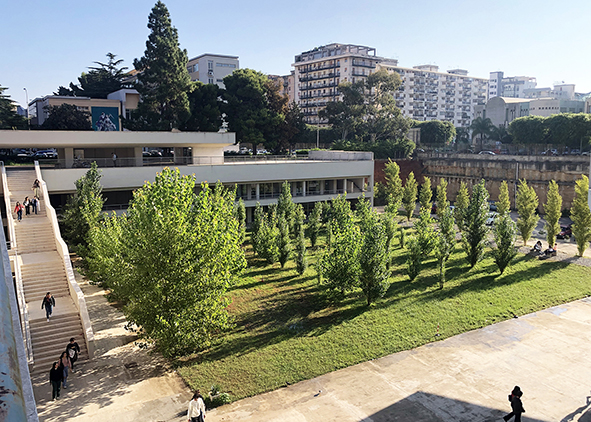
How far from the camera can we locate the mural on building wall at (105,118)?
5331 centimetres

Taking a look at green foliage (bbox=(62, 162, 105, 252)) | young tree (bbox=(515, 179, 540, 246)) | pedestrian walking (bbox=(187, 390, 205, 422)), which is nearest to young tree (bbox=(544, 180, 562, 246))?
young tree (bbox=(515, 179, 540, 246))

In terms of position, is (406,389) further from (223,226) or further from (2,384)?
(2,384)

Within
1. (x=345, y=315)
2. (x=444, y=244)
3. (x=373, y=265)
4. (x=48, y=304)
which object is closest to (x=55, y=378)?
(x=48, y=304)

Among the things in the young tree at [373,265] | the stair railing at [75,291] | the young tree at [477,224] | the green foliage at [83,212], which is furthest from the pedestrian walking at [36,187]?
the young tree at [477,224]

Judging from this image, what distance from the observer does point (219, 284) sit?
18.4m

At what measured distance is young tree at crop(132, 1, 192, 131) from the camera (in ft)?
169

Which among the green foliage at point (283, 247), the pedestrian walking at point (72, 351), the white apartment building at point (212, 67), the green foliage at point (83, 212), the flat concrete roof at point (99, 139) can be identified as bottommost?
the pedestrian walking at point (72, 351)

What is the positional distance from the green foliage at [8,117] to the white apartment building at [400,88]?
59261 mm

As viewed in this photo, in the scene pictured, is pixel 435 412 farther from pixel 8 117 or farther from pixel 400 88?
pixel 400 88

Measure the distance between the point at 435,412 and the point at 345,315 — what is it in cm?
841

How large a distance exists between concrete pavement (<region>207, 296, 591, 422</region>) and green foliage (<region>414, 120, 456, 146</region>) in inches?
2995

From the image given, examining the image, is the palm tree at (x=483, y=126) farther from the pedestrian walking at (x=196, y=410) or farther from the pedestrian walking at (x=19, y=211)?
the pedestrian walking at (x=196, y=410)

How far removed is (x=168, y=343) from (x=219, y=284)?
111 inches

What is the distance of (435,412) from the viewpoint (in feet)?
50.3
